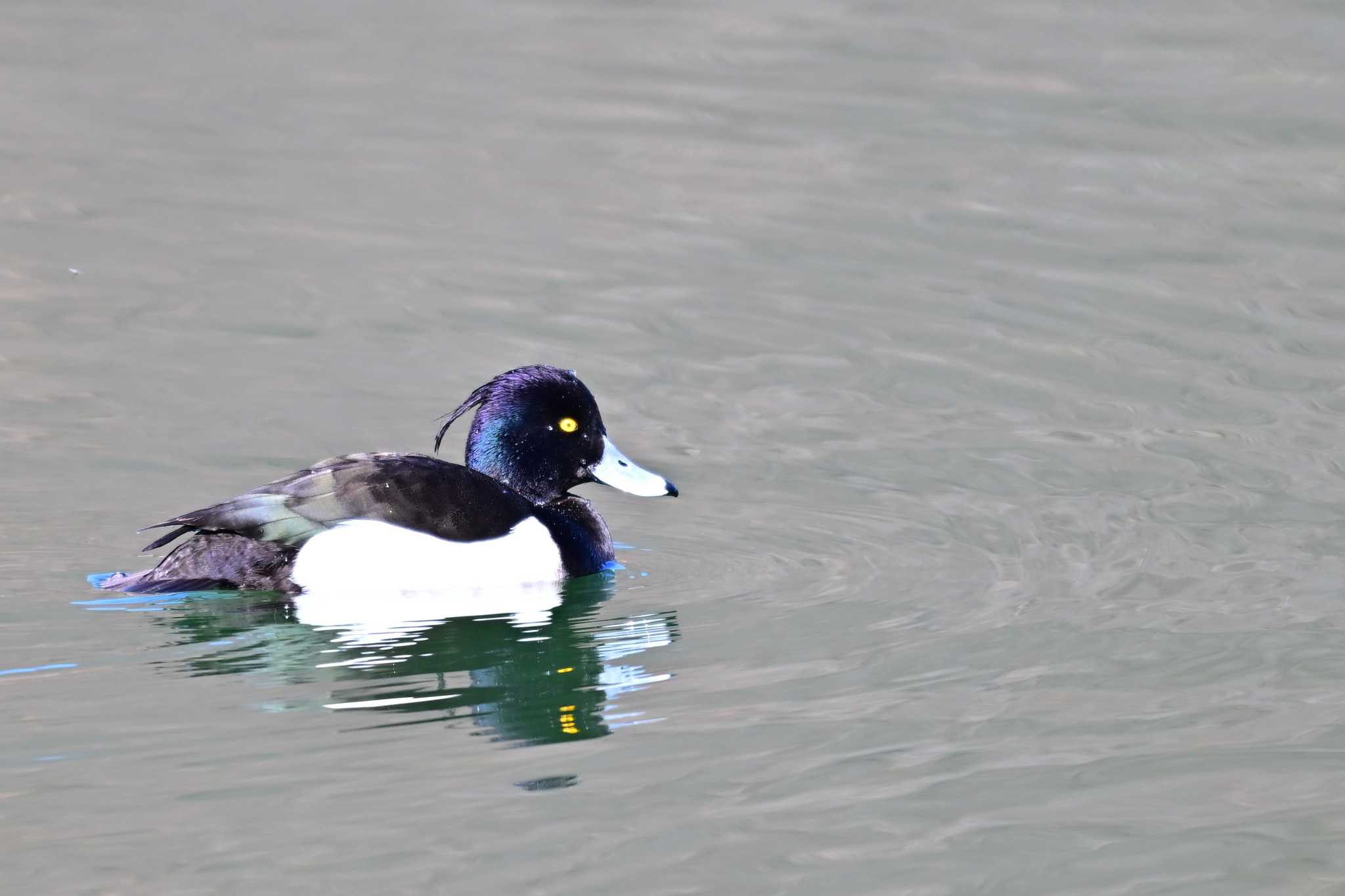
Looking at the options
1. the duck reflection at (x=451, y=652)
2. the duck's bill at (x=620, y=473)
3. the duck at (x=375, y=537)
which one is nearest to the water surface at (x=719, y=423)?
the duck reflection at (x=451, y=652)

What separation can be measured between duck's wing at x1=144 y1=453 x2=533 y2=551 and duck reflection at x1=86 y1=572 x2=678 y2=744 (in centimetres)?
27

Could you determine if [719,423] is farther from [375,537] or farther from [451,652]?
[451,652]

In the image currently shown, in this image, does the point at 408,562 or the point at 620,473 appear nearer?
the point at 408,562

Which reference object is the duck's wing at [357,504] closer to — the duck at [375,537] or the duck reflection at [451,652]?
the duck at [375,537]

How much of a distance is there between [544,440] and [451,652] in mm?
1592

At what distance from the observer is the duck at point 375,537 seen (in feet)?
25.1

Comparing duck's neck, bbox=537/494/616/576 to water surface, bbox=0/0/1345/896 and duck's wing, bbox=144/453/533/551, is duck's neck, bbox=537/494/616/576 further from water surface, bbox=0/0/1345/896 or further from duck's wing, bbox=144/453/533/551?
duck's wing, bbox=144/453/533/551

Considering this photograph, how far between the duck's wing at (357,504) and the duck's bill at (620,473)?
30.4 inches

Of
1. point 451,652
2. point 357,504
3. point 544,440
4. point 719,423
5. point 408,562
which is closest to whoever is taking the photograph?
point 451,652

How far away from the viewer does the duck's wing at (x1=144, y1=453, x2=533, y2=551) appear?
767cm

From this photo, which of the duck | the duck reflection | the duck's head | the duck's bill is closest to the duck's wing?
the duck

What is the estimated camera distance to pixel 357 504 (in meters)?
7.71

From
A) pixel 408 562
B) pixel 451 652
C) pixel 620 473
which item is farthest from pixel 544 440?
pixel 451 652

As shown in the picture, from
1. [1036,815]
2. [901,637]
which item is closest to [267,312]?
[901,637]
